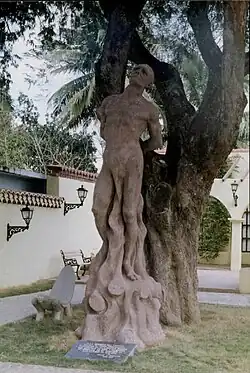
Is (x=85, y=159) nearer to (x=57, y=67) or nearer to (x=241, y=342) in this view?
(x=57, y=67)

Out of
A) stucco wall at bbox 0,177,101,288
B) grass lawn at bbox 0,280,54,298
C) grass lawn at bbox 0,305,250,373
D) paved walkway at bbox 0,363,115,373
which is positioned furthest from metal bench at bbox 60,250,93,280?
paved walkway at bbox 0,363,115,373

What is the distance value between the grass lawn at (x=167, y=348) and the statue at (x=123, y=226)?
167 millimetres

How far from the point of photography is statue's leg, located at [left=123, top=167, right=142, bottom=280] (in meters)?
2.77

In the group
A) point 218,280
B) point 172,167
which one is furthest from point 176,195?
point 218,280

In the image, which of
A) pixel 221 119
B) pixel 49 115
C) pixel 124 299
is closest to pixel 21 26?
pixel 49 115

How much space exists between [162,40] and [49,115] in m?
1.00

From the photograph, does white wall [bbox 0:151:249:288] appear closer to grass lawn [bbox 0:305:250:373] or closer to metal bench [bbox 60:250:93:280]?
metal bench [bbox 60:250:93:280]

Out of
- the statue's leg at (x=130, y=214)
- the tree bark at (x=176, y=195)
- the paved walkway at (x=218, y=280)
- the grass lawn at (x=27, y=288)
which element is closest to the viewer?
the statue's leg at (x=130, y=214)

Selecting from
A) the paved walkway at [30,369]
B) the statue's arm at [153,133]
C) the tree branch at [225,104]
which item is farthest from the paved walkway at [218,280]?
the paved walkway at [30,369]

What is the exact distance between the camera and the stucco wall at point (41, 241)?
16.5 ft

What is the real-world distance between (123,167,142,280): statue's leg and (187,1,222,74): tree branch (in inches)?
39.2

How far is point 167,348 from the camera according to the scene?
2.62 meters

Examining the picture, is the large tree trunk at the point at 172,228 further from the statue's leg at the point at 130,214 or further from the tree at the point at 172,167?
the statue's leg at the point at 130,214

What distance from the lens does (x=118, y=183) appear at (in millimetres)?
2783
